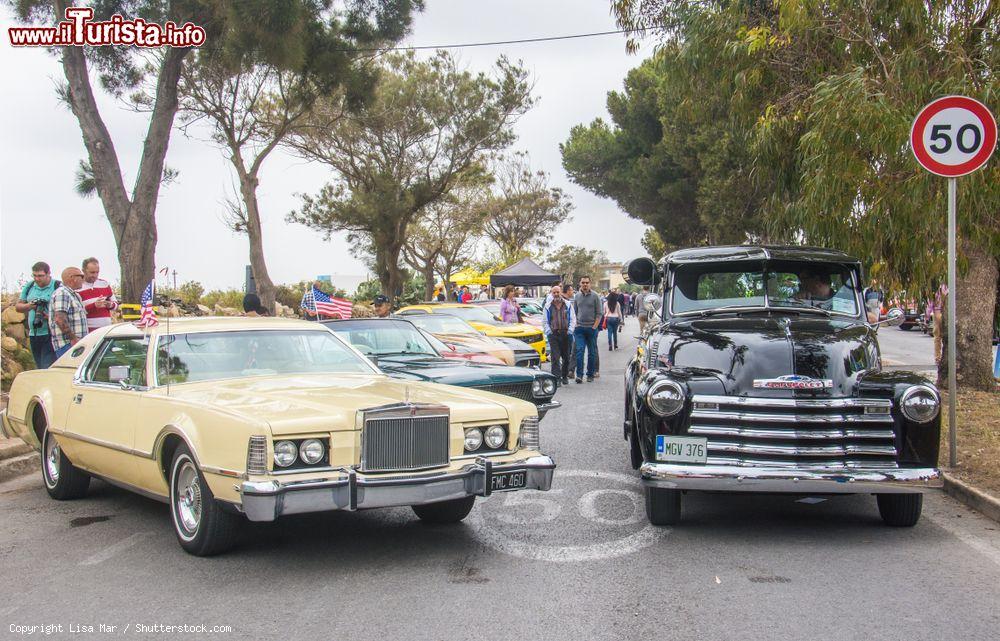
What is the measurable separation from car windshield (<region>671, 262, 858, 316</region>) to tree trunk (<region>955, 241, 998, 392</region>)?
217 inches

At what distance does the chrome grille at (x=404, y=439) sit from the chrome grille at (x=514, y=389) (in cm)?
341

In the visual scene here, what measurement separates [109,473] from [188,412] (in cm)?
141

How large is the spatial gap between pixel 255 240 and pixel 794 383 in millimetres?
20957

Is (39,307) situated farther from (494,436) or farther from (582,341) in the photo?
(582,341)

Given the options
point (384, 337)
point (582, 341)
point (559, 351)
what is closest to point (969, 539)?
point (384, 337)

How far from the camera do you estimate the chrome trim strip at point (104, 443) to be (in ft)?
19.3

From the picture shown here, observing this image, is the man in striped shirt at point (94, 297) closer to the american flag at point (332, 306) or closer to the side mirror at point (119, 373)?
the american flag at point (332, 306)

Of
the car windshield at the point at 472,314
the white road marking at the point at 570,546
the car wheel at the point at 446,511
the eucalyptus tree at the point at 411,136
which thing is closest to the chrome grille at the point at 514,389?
the white road marking at the point at 570,546

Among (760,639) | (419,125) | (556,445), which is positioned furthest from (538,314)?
(760,639)

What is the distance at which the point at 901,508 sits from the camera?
19.8 ft

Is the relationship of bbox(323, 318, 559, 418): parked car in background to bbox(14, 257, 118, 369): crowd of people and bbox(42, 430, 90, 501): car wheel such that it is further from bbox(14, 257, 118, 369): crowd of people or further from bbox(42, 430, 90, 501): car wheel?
bbox(14, 257, 118, 369): crowd of people

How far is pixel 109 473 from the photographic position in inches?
254

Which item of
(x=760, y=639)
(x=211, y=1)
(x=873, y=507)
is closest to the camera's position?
(x=760, y=639)

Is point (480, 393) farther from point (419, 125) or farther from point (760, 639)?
point (419, 125)
